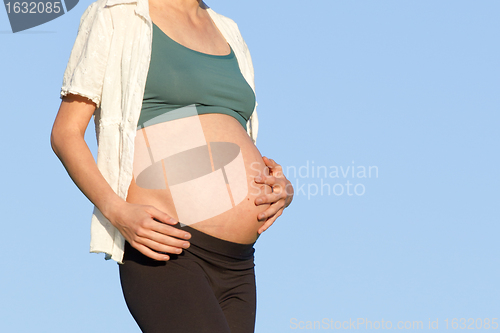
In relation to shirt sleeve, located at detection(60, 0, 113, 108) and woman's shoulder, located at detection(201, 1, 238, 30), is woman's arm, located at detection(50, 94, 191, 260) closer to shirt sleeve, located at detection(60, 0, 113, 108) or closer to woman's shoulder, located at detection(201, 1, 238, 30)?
shirt sleeve, located at detection(60, 0, 113, 108)

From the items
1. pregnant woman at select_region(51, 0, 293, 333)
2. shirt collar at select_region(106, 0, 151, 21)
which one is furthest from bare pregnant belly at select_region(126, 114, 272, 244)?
shirt collar at select_region(106, 0, 151, 21)

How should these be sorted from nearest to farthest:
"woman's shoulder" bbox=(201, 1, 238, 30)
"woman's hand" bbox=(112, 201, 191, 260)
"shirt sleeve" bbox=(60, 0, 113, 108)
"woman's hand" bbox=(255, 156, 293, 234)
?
"woman's hand" bbox=(112, 201, 191, 260) < "shirt sleeve" bbox=(60, 0, 113, 108) < "woman's hand" bbox=(255, 156, 293, 234) < "woman's shoulder" bbox=(201, 1, 238, 30)

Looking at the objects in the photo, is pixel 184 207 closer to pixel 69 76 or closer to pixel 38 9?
pixel 69 76

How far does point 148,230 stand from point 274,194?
1.42ft

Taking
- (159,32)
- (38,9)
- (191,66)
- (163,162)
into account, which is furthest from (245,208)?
(38,9)

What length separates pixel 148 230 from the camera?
1.16 m

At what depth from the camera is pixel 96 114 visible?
4.50 feet

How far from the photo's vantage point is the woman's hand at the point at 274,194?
1.46m

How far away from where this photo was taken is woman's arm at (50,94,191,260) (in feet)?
→ 3.84

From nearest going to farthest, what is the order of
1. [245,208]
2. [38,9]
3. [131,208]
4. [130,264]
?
1. [131,208]
2. [130,264]
3. [245,208]
4. [38,9]

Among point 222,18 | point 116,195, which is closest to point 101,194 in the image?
point 116,195

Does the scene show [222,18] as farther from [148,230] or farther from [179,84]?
[148,230]

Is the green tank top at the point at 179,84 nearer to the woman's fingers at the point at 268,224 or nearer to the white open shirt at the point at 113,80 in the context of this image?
the white open shirt at the point at 113,80

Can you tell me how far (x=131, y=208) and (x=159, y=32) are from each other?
0.49 metres
